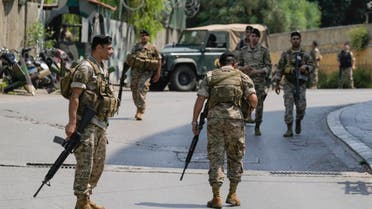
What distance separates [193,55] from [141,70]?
10689mm

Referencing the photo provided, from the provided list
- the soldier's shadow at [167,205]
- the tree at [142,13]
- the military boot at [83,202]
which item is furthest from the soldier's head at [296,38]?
the tree at [142,13]

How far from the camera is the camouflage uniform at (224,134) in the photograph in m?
9.01

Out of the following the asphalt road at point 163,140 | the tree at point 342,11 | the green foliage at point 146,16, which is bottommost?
the asphalt road at point 163,140

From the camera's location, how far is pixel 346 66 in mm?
32469

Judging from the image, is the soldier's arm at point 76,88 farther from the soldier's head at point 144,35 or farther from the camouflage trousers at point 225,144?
the soldier's head at point 144,35

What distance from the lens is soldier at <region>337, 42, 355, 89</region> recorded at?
32219 mm

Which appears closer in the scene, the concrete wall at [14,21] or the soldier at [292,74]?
the soldier at [292,74]

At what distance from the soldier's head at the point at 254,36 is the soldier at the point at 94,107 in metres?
6.19

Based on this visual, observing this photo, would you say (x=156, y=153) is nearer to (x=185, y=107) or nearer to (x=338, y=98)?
(x=185, y=107)

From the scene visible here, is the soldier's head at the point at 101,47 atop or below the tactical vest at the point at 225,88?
atop

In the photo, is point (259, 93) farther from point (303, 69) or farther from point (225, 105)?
point (225, 105)

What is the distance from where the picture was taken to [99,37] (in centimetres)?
826

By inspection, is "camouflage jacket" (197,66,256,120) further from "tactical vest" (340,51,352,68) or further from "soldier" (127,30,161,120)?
"tactical vest" (340,51,352,68)

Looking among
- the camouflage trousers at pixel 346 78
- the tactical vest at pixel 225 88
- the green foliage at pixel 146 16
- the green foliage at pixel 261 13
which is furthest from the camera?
the green foliage at pixel 261 13
